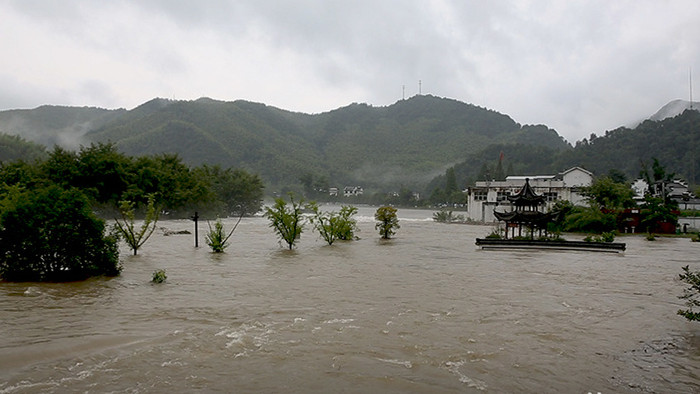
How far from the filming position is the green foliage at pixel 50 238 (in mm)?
11766

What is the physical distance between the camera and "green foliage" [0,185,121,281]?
11.8m

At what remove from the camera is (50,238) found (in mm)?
11852

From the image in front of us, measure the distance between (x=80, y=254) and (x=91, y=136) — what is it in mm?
102907

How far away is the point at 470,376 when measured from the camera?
635 centimetres

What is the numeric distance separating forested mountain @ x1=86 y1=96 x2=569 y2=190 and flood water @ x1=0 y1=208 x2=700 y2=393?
8724 centimetres

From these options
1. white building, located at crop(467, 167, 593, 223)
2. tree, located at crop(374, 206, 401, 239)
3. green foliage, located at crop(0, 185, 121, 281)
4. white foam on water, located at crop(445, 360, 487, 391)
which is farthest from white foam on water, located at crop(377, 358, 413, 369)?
white building, located at crop(467, 167, 593, 223)

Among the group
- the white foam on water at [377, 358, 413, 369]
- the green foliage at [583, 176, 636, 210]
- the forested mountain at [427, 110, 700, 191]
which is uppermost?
the forested mountain at [427, 110, 700, 191]

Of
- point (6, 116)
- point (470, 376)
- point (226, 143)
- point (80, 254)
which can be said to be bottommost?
point (470, 376)

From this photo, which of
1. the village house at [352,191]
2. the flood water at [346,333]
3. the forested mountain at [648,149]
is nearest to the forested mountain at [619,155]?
the forested mountain at [648,149]

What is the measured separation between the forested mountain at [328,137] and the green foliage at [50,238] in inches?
3369

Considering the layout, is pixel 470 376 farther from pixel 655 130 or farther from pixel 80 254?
pixel 655 130

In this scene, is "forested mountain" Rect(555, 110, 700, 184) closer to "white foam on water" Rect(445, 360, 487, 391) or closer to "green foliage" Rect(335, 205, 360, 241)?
"green foliage" Rect(335, 205, 360, 241)

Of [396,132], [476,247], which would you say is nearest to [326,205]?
[396,132]

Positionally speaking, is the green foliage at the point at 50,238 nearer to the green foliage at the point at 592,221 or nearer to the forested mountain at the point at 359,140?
the green foliage at the point at 592,221
